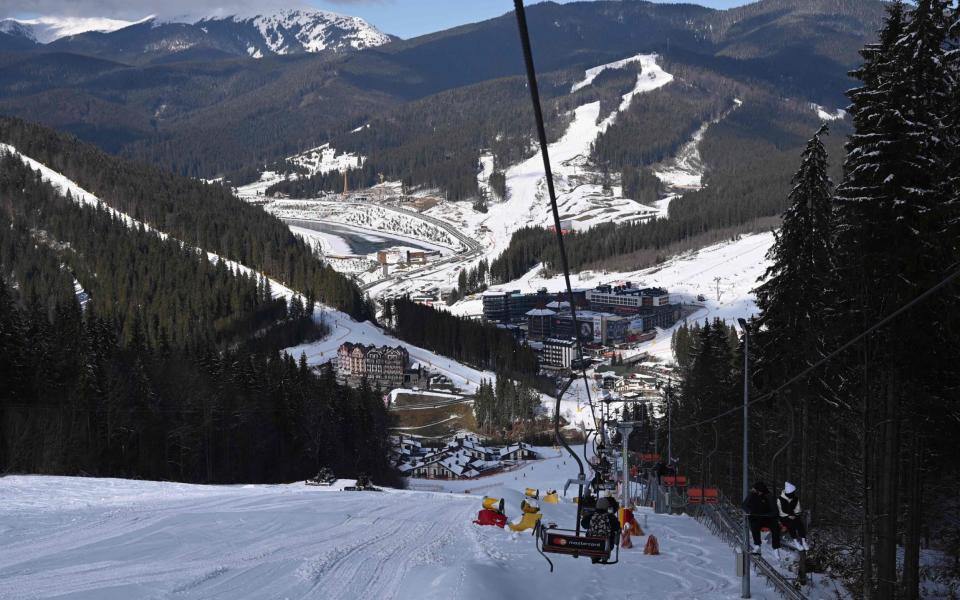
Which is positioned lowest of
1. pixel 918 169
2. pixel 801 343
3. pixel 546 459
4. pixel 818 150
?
pixel 546 459

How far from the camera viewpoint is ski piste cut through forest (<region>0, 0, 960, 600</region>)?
1631 centimetres

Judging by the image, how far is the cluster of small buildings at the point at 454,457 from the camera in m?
62.8

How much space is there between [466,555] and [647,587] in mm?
3972

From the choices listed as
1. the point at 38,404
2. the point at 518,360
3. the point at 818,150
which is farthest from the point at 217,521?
the point at 518,360

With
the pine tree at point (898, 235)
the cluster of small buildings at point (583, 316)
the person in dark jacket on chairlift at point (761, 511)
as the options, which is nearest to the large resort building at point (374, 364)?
the cluster of small buildings at point (583, 316)

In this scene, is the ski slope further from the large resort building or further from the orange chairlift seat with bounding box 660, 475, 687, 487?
the large resort building

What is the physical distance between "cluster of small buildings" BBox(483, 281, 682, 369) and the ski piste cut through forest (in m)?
50.7

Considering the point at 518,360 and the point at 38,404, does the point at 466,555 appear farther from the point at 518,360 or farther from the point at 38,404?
the point at 518,360

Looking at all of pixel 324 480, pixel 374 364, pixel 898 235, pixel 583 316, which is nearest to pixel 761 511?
pixel 898 235

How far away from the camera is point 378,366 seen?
9238 centimetres

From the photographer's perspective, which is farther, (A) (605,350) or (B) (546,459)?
(A) (605,350)

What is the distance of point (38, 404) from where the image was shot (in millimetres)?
38375

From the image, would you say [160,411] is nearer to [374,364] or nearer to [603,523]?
[603,523]

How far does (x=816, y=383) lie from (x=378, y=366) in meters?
72.5
